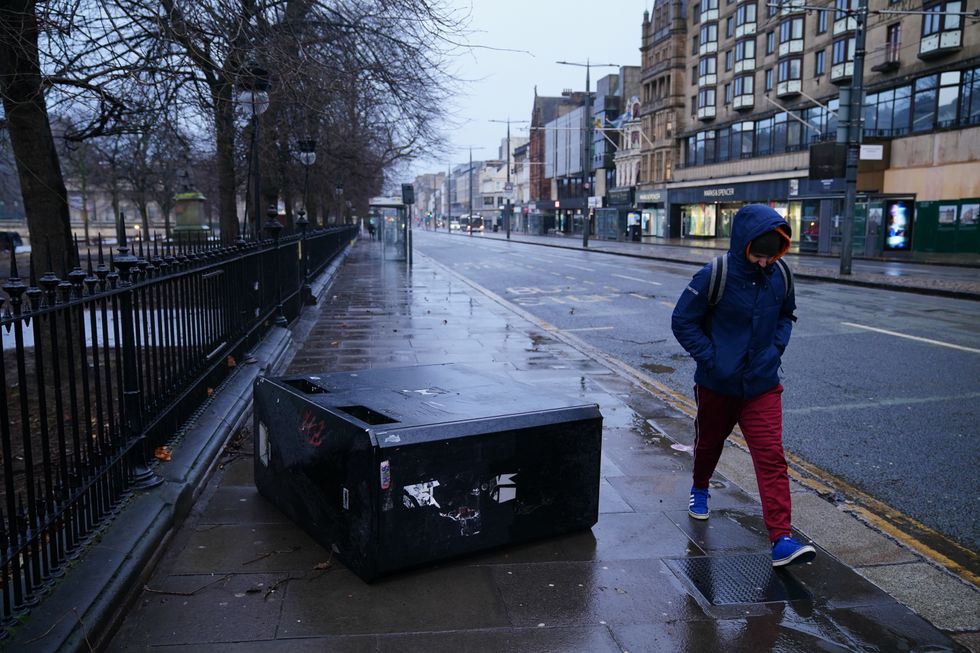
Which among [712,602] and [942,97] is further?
[942,97]

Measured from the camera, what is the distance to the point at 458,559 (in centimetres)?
398

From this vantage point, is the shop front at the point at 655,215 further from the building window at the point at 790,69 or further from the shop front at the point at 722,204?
the building window at the point at 790,69

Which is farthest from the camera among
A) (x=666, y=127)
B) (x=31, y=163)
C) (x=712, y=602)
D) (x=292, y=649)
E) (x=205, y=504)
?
(x=666, y=127)

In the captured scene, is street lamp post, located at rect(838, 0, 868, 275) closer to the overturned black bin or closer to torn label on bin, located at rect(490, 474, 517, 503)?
the overturned black bin

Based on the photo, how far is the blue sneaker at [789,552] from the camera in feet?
12.8

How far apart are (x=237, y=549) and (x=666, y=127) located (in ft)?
217

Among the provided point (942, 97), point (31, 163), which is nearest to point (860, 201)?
point (942, 97)

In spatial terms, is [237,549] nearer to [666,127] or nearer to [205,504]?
[205,504]

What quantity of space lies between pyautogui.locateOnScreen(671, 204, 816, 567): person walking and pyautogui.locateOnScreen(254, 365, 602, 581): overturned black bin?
0.77m

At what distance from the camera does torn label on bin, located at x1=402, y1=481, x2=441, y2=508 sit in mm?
3613

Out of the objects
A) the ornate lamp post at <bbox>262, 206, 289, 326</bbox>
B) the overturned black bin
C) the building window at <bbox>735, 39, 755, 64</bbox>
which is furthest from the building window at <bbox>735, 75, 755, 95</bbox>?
the overturned black bin

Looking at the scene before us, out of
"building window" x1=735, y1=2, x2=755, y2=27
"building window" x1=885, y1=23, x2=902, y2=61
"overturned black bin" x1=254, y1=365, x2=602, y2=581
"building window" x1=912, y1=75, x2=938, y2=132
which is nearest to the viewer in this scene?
"overturned black bin" x1=254, y1=365, x2=602, y2=581

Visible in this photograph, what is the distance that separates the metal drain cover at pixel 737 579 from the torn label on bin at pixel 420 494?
1.36 metres

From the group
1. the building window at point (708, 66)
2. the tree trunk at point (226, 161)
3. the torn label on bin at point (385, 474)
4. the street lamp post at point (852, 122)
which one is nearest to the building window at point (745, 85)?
the building window at point (708, 66)
